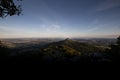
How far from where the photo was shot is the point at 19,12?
3056 centimetres

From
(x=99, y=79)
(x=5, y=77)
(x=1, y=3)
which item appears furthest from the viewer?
(x=1, y=3)

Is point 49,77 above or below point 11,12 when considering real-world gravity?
below

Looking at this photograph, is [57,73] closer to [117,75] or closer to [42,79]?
[42,79]

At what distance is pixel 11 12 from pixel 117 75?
25.6 m

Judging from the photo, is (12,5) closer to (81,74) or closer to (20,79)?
(20,79)

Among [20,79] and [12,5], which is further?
[12,5]

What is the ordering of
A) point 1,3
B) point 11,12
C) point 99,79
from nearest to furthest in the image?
1. point 99,79
2. point 1,3
3. point 11,12

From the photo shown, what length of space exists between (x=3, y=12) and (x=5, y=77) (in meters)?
16.3

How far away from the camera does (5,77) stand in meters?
18.5

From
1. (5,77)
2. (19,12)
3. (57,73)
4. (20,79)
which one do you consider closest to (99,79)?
(57,73)

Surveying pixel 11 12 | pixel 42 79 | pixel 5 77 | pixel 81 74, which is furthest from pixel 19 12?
pixel 81 74

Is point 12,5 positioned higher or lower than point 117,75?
higher

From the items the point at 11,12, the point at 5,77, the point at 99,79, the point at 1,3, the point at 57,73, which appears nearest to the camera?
the point at 99,79

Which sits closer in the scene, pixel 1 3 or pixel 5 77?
pixel 5 77
